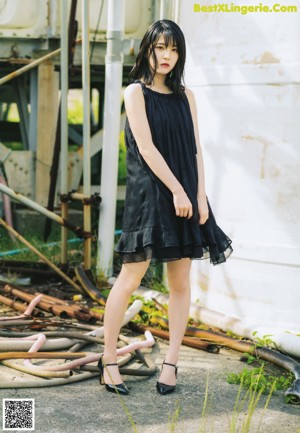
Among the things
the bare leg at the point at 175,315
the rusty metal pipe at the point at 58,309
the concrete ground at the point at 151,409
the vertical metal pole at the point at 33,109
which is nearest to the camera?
the concrete ground at the point at 151,409

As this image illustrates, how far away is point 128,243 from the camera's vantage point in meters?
3.87

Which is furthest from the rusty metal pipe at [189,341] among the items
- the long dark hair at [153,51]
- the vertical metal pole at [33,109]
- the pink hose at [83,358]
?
the vertical metal pole at [33,109]

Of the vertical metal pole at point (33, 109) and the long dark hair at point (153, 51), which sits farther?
the vertical metal pole at point (33, 109)

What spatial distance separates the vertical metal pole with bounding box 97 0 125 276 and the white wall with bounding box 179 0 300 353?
28.9 inches

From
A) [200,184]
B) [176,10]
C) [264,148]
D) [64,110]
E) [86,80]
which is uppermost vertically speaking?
[176,10]

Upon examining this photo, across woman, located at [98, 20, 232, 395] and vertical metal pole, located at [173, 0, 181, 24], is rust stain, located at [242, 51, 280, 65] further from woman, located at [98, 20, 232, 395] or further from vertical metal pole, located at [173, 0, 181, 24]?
woman, located at [98, 20, 232, 395]

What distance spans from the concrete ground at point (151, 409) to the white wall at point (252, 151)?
821 mm

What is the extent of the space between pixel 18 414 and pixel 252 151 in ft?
7.48

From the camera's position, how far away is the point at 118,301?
3.91 metres

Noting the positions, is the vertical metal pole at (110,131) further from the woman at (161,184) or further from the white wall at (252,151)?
the woman at (161,184)

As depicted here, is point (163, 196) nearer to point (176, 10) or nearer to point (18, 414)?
point (18, 414)

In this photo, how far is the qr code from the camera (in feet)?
11.3

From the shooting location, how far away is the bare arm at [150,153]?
374 cm

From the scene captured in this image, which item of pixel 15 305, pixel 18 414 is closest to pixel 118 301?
pixel 18 414
